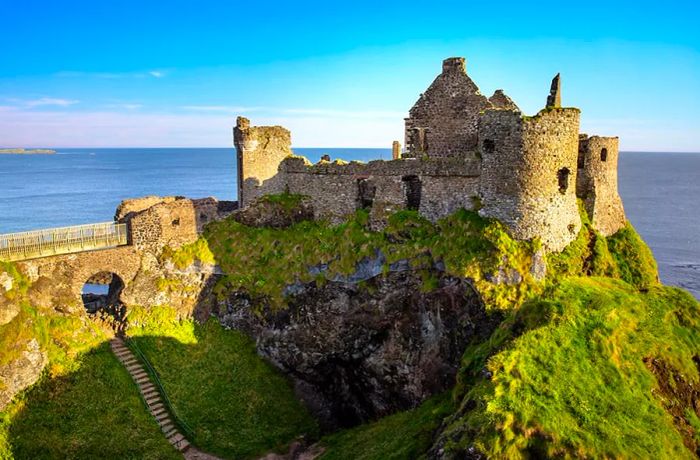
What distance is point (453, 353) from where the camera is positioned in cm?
2623

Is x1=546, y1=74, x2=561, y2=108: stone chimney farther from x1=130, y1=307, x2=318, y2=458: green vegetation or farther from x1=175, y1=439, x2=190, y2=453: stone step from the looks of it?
x1=175, y1=439, x2=190, y2=453: stone step

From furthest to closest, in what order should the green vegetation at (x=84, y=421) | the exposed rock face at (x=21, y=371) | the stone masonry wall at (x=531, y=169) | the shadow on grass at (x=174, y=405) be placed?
the stone masonry wall at (x=531, y=169) → the exposed rock face at (x=21, y=371) → the shadow on grass at (x=174, y=405) → the green vegetation at (x=84, y=421)

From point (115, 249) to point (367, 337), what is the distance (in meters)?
15.2

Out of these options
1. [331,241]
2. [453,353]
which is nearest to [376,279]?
[331,241]

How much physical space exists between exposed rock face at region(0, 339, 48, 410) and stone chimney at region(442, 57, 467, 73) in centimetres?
2695

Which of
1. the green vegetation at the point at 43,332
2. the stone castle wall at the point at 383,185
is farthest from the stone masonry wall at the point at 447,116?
the green vegetation at the point at 43,332

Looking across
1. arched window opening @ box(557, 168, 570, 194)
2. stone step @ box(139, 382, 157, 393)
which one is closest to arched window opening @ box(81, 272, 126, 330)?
stone step @ box(139, 382, 157, 393)

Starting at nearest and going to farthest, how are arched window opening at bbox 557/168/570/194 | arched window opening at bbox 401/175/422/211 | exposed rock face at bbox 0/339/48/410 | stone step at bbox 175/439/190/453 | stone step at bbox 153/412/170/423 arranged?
1. exposed rock face at bbox 0/339/48/410
2. stone step at bbox 175/439/190/453
3. arched window opening at bbox 557/168/570/194
4. stone step at bbox 153/412/170/423
5. arched window opening at bbox 401/175/422/211

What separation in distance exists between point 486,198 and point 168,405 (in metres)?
19.1

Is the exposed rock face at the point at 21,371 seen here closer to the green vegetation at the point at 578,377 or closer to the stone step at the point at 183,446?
the stone step at the point at 183,446

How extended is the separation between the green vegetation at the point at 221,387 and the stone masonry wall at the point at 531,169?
15.2m

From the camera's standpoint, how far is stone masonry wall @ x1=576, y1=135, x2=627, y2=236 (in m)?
29.1

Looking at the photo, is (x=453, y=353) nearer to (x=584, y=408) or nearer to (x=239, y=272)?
(x=584, y=408)

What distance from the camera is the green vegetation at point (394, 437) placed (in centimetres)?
1927
